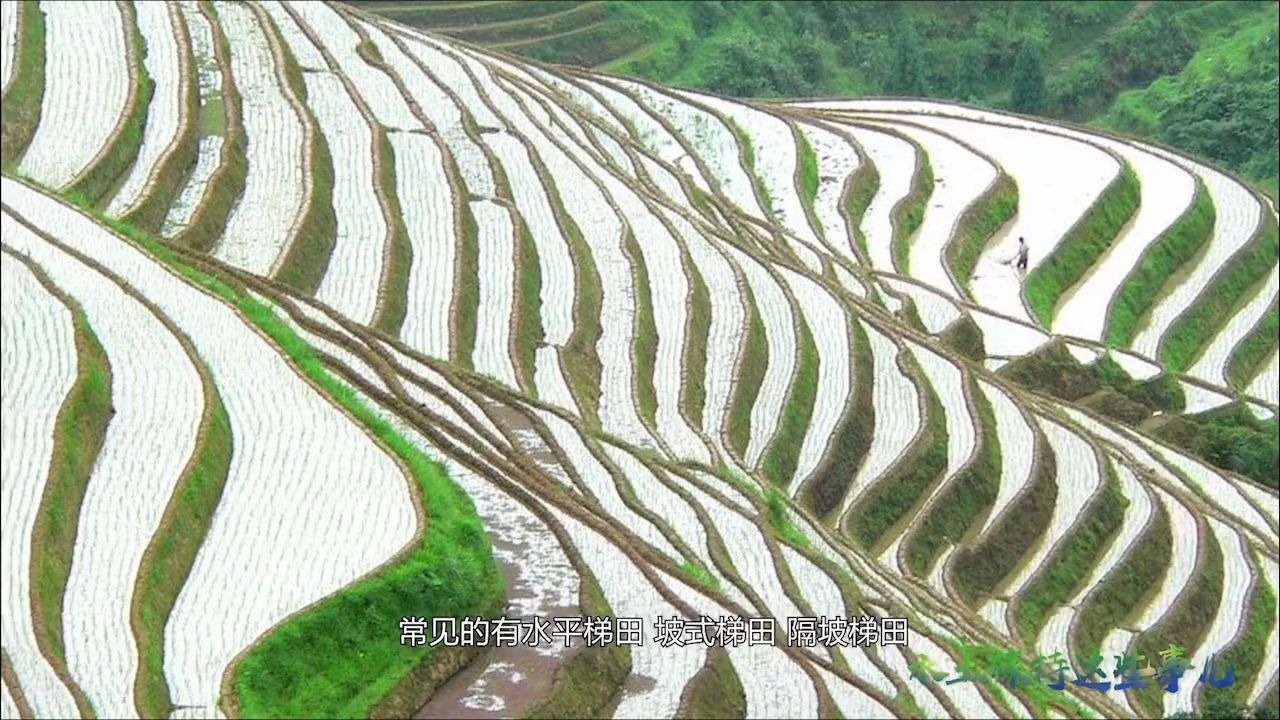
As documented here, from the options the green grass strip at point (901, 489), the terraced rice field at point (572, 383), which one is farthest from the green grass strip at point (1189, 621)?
the green grass strip at point (901, 489)

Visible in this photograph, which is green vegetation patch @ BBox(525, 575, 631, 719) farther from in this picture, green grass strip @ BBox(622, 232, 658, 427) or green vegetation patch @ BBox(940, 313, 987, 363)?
green vegetation patch @ BBox(940, 313, 987, 363)

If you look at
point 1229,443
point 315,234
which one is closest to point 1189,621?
point 1229,443

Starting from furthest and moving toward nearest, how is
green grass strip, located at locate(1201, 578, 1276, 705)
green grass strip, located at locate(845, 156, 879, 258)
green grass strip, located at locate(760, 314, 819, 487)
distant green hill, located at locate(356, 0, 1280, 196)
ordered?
distant green hill, located at locate(356, 0, 1280, 196)
green grass strip, located at locate(845, 156, 879, 258)
green grass strip, located at locate(760, 314, 819, 487)
green grass strip, located at locate(1201, 578, 1276, 705)

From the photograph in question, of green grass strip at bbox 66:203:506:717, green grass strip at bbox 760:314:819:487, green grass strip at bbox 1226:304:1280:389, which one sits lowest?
green grass strip at bbox 1226:304:1280:389

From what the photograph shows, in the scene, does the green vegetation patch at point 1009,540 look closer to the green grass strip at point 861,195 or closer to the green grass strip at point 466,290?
the green grass strip at point 466,290

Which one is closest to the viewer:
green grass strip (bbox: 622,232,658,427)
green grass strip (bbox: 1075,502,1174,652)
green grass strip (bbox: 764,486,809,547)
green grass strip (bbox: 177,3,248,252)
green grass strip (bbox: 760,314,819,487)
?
green grass strip (bbox: 764,486,809,547)

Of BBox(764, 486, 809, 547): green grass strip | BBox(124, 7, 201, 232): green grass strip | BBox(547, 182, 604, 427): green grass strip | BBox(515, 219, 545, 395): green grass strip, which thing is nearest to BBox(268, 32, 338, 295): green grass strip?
BBox(124, 7, 201, 232): green grass strip
